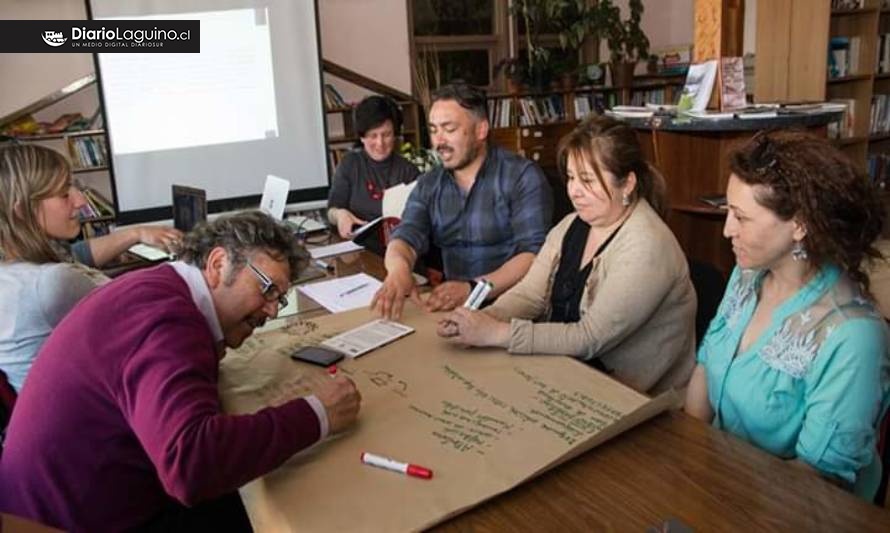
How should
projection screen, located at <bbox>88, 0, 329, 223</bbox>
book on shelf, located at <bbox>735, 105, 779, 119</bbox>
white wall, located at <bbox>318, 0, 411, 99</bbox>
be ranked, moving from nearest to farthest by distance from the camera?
1. book on shelf, located at <bbox>735, 105, 779, 119</bbox>
2. projection screen, located at <bbox>88, 0, 329, 223</bbox>
3. white wall, located at <bbox>318, 0, 411, 99</bbox>

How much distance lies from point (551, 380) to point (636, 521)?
0.41 metres

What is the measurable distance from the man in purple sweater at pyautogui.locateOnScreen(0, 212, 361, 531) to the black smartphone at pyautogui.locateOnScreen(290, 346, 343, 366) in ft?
0.51

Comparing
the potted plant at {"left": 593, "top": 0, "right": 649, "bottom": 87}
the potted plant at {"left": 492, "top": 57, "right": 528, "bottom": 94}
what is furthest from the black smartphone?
the potted plant at {"left": 593, "top": 0, "right": 649, "bottom": 87}

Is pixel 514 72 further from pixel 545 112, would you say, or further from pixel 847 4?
pixel 847 4

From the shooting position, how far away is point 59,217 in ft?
6.12

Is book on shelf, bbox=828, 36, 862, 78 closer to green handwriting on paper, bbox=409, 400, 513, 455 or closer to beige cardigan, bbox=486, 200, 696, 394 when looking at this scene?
beige cardigan, bbox=486, 200, 696, 394

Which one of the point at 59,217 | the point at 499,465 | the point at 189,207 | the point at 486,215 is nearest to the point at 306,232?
the point at 189,207

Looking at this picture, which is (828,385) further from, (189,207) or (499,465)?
(189,207)

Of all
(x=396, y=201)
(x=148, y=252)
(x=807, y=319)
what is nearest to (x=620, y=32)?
→ (x=396, y=201)

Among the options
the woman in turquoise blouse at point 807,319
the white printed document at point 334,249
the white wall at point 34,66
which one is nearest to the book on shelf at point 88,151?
the white wall at point 34,66

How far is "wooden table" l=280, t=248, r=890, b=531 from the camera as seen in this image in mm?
922

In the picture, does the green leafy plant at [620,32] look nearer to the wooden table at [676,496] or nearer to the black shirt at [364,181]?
the black shirt at [364,181]

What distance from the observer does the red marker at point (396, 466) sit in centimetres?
102

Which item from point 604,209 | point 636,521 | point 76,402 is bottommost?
point 636,521
